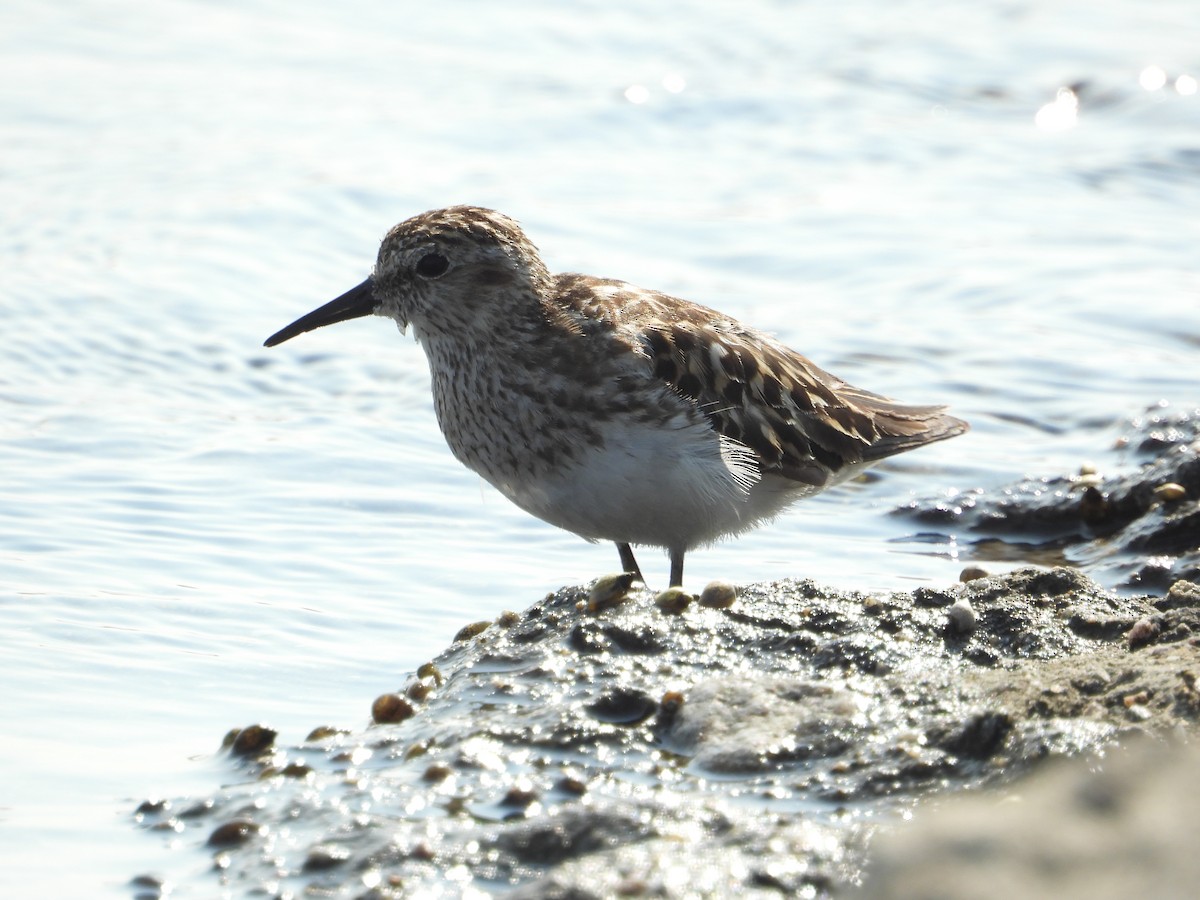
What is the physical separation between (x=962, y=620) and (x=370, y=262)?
7343 mm

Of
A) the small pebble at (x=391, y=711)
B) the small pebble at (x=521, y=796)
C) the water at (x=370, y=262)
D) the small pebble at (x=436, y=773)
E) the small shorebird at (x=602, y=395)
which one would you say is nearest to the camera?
the small pebble at (x=521, y=796)

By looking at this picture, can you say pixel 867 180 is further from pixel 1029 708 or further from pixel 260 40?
pixel 1029 708

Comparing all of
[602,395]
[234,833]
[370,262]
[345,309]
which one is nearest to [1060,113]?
[370,262]

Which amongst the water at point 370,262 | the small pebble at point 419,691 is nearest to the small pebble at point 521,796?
the water at point 370,262

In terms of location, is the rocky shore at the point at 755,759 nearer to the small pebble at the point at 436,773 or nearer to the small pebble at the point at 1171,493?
the small pebble at the point at 436,773

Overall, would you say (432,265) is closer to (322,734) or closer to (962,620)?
(322,734)

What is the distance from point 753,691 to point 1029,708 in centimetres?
71

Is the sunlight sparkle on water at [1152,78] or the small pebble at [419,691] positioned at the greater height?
the sunlight sparkle on water at [1152,78]

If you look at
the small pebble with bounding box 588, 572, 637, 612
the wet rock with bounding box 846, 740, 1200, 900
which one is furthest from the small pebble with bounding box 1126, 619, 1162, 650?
the small pebble with bounding box 588, 572, 637, 612

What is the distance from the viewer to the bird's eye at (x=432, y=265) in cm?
607

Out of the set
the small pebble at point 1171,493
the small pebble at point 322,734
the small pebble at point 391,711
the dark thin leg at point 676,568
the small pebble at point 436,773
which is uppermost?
the small pebble at point 1171,493

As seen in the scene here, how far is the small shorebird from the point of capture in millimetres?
5516

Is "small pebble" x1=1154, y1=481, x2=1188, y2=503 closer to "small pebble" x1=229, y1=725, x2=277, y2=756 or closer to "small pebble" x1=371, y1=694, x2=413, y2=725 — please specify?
"small pebble" x1=371, y1=694, x2=413, y2=725

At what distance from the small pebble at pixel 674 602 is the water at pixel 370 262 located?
1.08 metres
